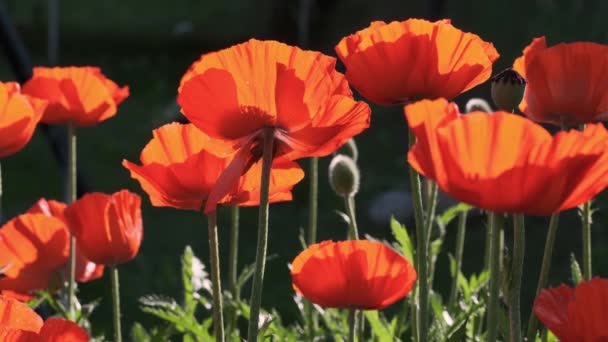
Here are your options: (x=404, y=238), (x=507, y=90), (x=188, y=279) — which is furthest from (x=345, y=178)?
(x=507, y=90)

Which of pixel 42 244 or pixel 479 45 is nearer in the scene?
pixel 479 45

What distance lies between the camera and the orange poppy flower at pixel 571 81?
3.61ft

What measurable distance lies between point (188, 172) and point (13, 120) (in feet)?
1.14

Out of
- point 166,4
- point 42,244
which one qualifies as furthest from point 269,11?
point 42,244

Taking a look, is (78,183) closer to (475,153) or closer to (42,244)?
(42,244)

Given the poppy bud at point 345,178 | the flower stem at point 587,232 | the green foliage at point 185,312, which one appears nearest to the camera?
the flower stem at point 587,232

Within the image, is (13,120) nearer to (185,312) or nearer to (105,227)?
(105,227)

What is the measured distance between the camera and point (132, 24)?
33.5 feet

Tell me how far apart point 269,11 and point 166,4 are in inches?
63.0

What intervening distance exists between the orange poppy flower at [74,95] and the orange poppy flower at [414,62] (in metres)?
0.71

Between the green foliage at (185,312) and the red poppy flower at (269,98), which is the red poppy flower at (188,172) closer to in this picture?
the red poppy flower at (269,98)

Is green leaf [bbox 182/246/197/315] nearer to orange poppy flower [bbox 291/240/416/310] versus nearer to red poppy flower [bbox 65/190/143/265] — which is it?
red poppy flower [bbox 65/190/143/265]

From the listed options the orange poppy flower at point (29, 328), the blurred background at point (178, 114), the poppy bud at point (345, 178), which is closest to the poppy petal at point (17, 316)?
the orange poppy flower at point (29, 328)

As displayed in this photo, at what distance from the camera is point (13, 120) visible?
1.31 metres
